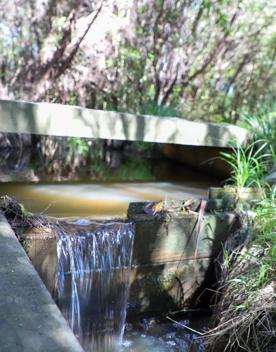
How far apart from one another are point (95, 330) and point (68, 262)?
73 centimetres

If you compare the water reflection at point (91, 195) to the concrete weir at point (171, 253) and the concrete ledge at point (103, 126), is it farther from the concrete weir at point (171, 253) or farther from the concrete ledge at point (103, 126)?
the concrete ledge at point (103, 126)

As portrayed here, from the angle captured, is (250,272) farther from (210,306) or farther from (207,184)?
(207,184)

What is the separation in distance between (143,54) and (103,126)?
12.9 feet

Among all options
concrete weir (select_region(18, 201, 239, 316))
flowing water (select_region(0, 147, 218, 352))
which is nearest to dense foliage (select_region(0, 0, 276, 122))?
flowing water (select_region(0, 147, 218, 352))

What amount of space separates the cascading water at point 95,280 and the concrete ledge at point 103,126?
1.45m

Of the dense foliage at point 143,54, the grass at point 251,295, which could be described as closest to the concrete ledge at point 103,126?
the grass at point 251,295

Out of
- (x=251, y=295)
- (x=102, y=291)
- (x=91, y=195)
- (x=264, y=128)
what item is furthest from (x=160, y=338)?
(x=264, y=128)

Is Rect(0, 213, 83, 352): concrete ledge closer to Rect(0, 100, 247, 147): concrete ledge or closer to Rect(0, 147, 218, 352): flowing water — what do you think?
Rect(0, 147, 218, 352): flowing water

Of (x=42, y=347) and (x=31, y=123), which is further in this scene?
(x=31, y=123)

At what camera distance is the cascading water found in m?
3.37

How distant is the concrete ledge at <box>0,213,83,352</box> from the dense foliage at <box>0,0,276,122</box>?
538 cm

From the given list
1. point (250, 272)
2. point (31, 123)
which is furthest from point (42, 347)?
point (31, 123)

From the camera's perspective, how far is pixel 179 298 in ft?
13.4

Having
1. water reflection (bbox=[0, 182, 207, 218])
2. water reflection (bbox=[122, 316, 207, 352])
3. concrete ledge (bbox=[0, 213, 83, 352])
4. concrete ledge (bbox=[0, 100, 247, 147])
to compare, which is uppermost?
concrete ledge (bbox=[0, 100, 247, 147])
